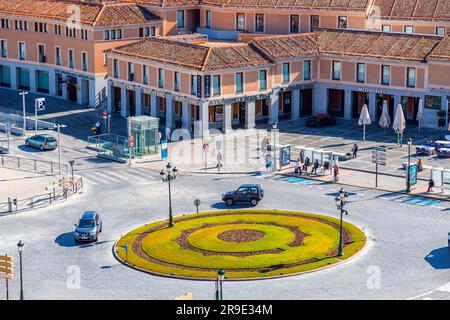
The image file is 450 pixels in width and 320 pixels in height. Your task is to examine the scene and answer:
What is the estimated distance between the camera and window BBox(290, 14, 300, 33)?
5094 inches

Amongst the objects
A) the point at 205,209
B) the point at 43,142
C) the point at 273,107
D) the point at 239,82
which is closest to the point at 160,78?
the point at 239,82

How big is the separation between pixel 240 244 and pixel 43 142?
3935cm

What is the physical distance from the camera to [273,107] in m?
115

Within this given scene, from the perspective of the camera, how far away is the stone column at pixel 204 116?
107938 millimetres

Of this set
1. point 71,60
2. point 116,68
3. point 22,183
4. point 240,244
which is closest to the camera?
point 240,244

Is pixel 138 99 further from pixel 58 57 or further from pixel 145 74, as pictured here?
pixel 58 57

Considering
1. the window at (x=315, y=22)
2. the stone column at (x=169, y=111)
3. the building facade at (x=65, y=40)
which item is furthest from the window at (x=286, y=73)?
the building facade at (x=65, y=40)

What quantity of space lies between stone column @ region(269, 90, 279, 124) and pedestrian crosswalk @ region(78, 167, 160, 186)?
23.5 m

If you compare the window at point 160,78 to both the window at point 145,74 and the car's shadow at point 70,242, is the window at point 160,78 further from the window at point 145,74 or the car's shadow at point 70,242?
the car's shadow at point 70,242

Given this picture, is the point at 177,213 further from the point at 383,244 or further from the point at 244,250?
the point at 383,244

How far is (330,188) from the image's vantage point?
8806 centimetres

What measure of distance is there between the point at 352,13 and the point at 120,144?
39.7 metres

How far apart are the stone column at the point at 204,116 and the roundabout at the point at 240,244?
1143 inches

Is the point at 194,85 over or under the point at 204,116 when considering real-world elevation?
over
